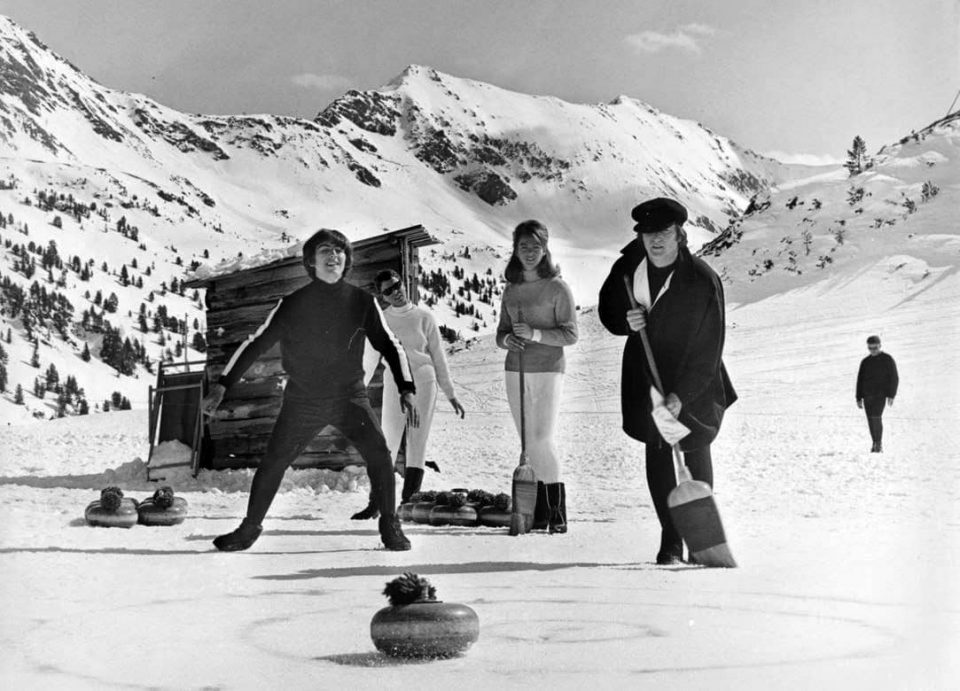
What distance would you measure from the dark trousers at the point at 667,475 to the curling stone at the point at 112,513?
2472 mm

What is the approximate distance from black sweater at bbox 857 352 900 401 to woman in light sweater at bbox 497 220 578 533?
5171mm

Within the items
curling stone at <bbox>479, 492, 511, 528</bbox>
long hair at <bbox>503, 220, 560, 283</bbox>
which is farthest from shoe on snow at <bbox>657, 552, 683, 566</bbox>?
long hair at <bbox>503, 220, 560, 283</bbox>

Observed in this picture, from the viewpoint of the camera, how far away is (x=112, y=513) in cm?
490

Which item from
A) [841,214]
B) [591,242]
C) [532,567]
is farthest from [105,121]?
[841,214]

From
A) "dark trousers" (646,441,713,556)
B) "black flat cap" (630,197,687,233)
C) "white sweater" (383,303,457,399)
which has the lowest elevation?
"dark trousers" (646,441,713,556)

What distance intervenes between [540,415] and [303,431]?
103 centimetres

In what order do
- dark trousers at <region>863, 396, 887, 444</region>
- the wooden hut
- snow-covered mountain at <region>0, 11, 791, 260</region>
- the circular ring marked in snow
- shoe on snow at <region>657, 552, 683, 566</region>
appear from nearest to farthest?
the circular ring marked in snow
shoe on snow at <region>657, 552, 683, 566</region>
snow-covered mountain at <region>0, 11, 791, 260</region>
the wooden hut
dark trousers at <region>863, 396, 887, 444</region>

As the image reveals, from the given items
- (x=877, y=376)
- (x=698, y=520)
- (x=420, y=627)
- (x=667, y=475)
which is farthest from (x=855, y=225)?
(x=420, y=627)

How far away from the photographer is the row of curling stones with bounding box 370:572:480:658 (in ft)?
8.12

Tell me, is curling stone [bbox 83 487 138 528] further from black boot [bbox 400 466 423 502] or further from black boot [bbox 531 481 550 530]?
black boot [bbox 531 481 550 530]

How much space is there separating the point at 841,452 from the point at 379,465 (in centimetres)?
566

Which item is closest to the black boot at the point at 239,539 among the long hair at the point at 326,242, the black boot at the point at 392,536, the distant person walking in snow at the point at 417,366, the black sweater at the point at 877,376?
the black boot at the point at 392,536

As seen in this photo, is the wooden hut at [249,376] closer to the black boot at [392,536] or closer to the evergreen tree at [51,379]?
the evergreen tree at [51,379]

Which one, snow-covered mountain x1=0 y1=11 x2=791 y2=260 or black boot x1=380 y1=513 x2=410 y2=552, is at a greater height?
snow-covered mountain x1=0 y1=11 x2=791 y2=260
